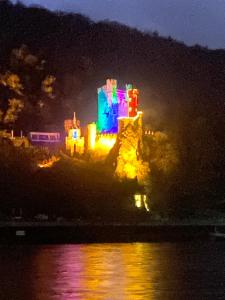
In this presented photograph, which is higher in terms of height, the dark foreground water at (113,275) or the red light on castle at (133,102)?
the red light on castle at (133,102)

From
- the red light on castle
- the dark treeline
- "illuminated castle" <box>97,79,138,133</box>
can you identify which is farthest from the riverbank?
"illuminated castle" <box>97,79,138,133</box>

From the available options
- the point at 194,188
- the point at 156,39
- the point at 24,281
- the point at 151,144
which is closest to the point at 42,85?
the point at 151,144

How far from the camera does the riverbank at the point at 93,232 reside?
44.2m

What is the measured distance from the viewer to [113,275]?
70.3 ft

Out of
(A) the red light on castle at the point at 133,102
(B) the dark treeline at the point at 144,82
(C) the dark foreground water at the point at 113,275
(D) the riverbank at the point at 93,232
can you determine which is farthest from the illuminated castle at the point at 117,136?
(C) the dark foreground water at the point at 113,275

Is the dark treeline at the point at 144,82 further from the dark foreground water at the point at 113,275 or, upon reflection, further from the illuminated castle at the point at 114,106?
the dark foreground water at the point at 113,275

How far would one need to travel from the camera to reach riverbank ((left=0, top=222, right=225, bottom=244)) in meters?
44.2

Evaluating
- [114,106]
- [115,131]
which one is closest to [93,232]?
[115,131]

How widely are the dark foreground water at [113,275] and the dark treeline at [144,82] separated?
25.5 m

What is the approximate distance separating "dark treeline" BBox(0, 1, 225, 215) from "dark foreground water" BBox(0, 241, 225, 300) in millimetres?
25481

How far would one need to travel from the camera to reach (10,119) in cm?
6253

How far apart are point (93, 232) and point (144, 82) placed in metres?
41.2

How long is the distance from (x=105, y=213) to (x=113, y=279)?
32.2m

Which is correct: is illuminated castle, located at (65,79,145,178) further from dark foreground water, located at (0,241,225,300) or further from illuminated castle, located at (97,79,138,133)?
dark foreground water, located at (0,241,225,300)
